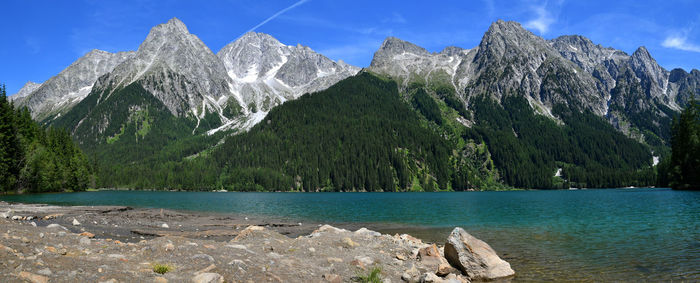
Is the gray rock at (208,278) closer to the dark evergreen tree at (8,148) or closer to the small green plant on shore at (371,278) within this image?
the small green plant on shore at (371,278)

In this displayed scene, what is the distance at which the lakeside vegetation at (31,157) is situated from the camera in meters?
84.4

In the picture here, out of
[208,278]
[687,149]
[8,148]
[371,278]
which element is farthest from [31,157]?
[687,149]

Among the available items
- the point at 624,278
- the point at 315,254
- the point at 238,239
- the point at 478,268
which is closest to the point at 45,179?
the point at 238,239

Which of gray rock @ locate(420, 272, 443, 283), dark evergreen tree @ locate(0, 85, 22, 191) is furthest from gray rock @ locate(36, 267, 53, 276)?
dark evergreen tree @ locate(0, 85, 22, 191)

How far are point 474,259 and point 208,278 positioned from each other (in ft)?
49.2

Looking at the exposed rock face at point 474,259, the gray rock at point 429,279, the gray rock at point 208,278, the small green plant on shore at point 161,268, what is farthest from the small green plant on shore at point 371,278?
the small green plant on shore at point 161,268

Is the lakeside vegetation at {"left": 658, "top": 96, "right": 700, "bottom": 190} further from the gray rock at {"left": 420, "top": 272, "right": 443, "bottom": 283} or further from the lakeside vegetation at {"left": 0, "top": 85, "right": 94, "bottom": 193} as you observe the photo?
the lakeside vegetation at {"left": 0, "top": 85, "right": 94, "bottom": 193}

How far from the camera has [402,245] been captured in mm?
27562

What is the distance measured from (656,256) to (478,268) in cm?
1413

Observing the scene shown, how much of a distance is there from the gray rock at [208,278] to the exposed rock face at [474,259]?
551 inches

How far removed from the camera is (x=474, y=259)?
72.4ft

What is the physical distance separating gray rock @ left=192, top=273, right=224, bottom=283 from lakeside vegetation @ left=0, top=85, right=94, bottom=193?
91.5 metres

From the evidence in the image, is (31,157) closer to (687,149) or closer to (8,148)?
(8,148)

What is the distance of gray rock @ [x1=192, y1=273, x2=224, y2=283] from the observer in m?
13.4
